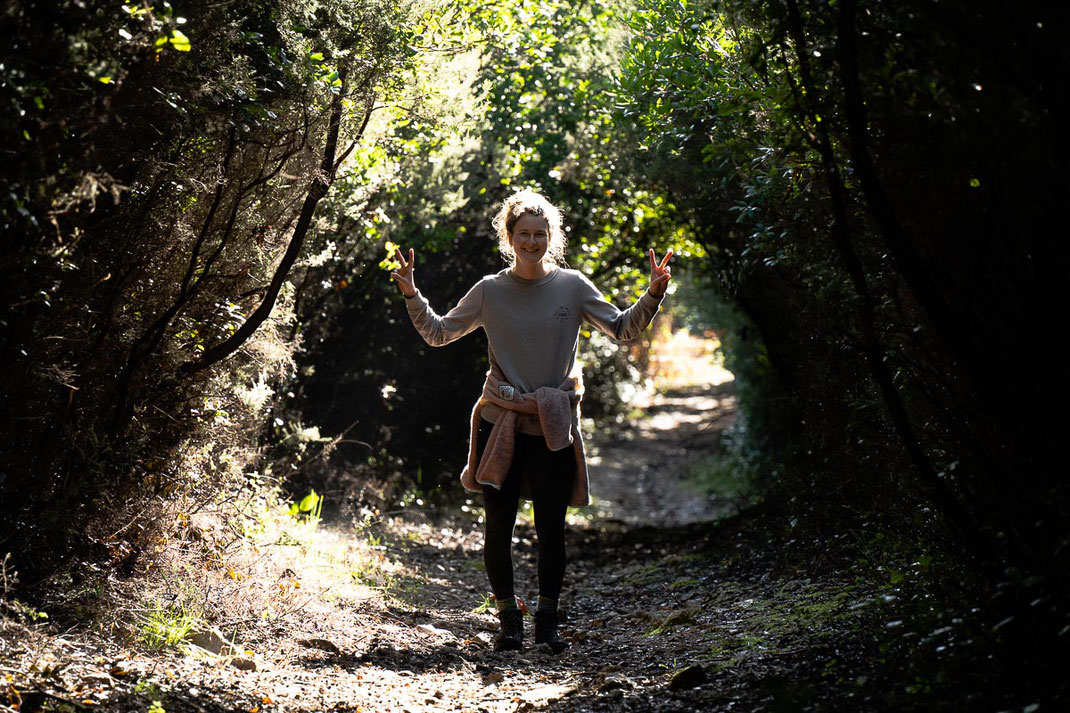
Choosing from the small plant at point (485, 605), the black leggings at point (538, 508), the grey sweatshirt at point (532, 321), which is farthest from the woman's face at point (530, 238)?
the small plant at point (485, 605)

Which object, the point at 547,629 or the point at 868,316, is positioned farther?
the point at 547,629

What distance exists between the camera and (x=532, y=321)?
17.4 ft

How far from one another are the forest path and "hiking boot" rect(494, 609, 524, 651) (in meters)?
0.08

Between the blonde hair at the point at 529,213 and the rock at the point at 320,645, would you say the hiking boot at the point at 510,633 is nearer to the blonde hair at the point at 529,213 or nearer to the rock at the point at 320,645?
the rock at the point at 320,645

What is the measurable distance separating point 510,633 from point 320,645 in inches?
38.7

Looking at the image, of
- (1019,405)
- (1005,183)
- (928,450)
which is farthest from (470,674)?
(1005,183)

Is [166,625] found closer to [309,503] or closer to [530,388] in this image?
[530,388]

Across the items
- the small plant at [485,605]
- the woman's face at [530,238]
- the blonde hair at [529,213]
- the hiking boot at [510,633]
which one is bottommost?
the hiking boot at [510,633]

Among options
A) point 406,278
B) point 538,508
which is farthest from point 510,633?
point 406,278

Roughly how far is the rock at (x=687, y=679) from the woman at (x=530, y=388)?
3.66 feet

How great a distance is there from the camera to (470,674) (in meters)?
4.79

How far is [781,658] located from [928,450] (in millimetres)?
1174

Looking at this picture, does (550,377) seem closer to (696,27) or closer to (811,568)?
(811,568)

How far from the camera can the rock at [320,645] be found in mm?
4836
